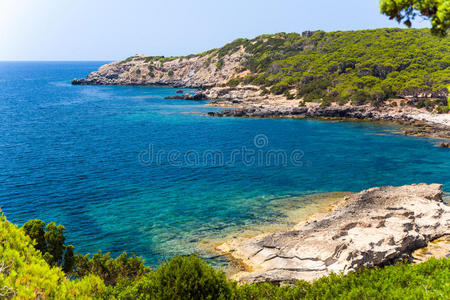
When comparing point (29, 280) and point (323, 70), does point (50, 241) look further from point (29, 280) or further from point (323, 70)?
point (323, 70)

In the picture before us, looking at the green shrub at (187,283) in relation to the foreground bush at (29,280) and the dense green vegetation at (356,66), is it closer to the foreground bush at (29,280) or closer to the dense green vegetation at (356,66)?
the foreground bush at (29,280)

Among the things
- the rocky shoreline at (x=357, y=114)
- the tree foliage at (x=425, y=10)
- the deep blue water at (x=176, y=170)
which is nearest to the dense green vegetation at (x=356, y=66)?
the rocky shoreline at (x=357, y=114)

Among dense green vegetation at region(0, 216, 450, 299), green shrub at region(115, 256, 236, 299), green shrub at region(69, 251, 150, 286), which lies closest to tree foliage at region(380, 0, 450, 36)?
dense green vegetation at region(0, 216, 450, 299)

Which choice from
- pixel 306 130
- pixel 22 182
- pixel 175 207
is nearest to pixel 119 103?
pixel 306 130

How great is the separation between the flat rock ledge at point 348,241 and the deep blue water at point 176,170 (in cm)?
511

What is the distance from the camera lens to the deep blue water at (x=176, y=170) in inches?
1123

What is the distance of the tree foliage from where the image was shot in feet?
32.3

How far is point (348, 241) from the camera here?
2027 centimetres

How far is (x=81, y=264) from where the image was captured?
18.2 metres

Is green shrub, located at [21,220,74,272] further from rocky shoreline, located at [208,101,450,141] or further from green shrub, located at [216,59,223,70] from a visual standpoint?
green shrub, located at [216,59,223,70]

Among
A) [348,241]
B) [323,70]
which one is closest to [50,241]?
[348,241]

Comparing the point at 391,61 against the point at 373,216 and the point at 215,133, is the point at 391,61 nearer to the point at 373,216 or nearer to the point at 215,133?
the point at 215,133

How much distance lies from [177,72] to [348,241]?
172630 mm

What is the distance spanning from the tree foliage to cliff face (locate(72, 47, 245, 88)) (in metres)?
136
